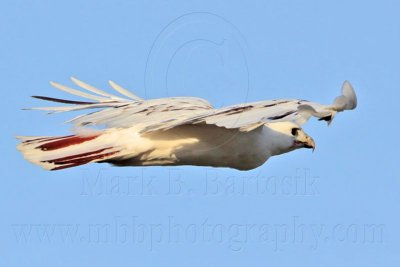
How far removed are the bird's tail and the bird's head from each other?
2057mm

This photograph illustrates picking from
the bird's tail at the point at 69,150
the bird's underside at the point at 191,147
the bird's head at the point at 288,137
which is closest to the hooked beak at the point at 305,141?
the bird's head at the point at 288,137

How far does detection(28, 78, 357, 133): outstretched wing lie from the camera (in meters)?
13.1

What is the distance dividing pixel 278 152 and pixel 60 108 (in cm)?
286

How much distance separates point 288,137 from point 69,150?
107 inches

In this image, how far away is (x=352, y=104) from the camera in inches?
538

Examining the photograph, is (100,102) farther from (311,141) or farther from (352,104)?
(352,104)

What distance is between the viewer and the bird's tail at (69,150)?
14430 mm

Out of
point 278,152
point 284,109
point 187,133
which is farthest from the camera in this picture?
point 278,152

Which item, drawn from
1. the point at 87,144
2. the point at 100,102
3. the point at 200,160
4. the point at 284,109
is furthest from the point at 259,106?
the point at 100,102

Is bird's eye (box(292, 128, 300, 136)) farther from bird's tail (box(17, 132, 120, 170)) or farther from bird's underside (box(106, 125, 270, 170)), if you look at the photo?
bird's tail (box(17, 132, 120, 170))

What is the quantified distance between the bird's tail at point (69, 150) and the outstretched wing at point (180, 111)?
27 centimetres

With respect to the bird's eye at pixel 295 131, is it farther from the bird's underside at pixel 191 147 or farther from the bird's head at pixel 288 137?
the bird's underside at pixel 191 147

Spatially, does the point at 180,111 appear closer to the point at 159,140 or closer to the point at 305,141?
the point at 159,140

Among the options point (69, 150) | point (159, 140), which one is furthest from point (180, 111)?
point (69, 150)
